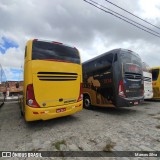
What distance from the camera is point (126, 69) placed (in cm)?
687

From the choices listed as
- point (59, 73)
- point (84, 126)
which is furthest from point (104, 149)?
point (59, 73)

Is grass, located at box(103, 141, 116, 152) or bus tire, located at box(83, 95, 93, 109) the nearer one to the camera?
grass, located at box(103, 141, 116, 152)

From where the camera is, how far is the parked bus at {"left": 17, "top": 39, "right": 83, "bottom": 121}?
4988 millimetres

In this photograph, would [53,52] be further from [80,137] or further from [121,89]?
[121,89]

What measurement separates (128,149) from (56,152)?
65.4 inches

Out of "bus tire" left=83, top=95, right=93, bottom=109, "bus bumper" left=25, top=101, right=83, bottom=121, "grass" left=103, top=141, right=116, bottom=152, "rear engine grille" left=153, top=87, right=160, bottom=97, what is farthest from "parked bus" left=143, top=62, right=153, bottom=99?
"grass" left=103, top=141, right=116, bottom=152

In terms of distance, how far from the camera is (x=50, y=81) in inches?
210

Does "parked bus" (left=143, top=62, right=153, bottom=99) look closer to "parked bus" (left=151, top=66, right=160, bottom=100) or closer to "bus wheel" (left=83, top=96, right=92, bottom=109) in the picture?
"parked bus" (left=151, top=66, right=160, bottom=100)

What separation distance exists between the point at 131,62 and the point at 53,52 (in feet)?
12.2

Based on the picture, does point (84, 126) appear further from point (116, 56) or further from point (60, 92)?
point (116, 56)

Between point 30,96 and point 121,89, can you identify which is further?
point 121,89

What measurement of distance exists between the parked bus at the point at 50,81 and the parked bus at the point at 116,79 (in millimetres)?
1517

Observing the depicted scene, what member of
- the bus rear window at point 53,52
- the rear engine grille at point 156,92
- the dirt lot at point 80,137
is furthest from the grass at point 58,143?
the rear engine grille at point 156,92

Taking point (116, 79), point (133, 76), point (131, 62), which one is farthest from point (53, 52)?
point (133, 76)
